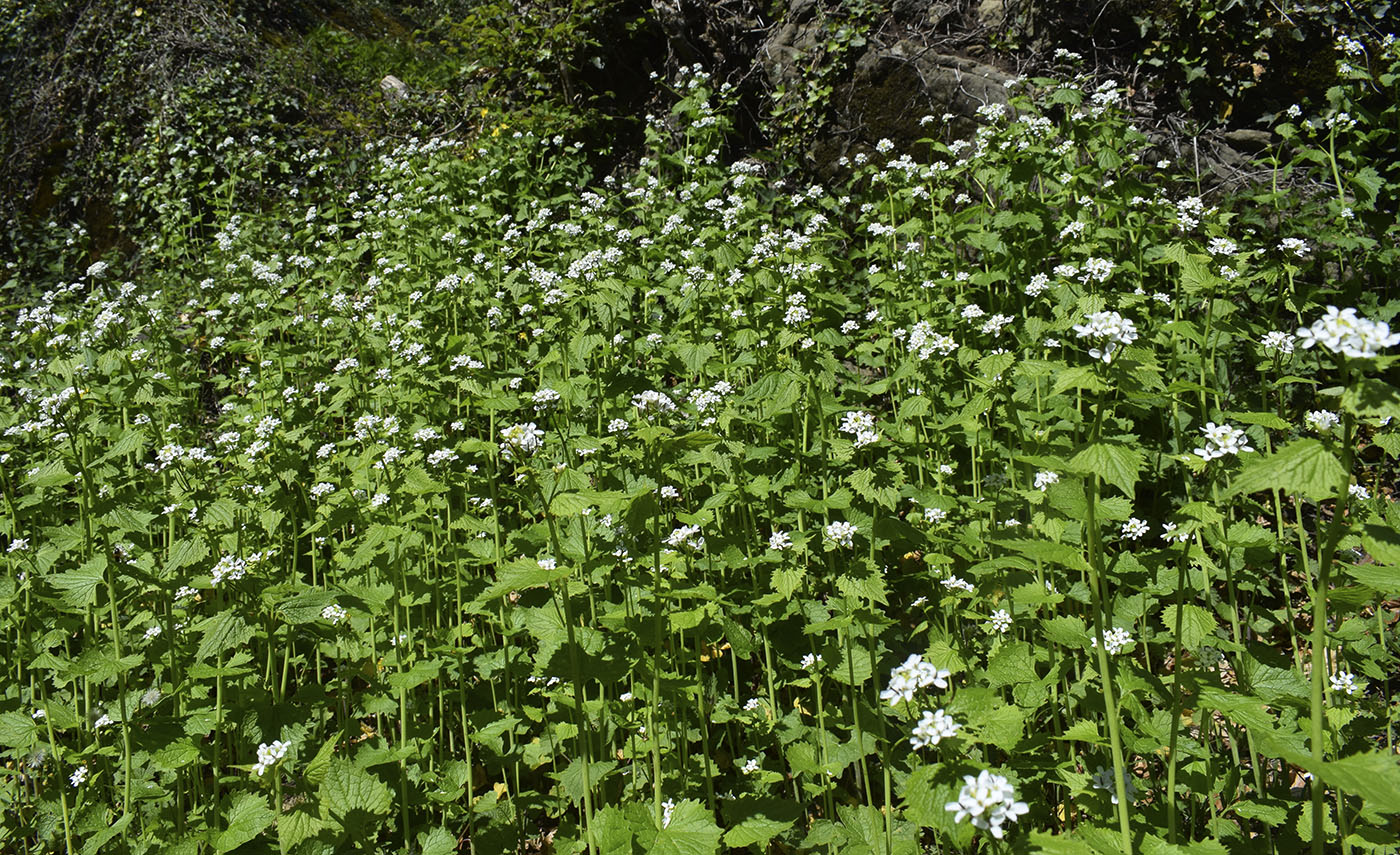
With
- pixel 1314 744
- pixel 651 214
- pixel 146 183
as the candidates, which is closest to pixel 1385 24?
pixel 651 214

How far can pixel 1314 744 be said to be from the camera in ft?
5.19

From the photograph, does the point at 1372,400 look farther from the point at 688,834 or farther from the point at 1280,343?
the point at 1280,343

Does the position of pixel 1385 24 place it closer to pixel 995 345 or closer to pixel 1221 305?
pixel 1221 305

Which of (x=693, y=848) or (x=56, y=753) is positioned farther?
(x=56, y=753)

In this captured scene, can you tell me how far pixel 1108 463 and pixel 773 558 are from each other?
1.48 meters

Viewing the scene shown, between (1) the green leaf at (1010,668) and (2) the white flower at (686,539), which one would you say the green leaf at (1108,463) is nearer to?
(1) the green leaf at (1010,668)

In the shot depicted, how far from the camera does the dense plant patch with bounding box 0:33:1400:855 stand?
2100mm

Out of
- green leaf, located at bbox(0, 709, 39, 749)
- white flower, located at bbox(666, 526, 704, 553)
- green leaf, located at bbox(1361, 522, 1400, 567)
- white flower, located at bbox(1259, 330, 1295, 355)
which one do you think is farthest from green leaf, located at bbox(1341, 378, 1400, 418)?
green leaf, located at bbox(0, 709, 39, 749)

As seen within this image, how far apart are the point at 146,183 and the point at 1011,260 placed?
1008cm

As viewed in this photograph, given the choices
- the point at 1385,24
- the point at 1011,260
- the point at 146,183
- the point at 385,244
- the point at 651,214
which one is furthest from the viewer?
the point at 146,183

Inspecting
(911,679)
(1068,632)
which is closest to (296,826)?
(911,679)

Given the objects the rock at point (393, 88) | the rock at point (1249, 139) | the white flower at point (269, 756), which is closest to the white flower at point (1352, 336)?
the white flower at point (269, 756)

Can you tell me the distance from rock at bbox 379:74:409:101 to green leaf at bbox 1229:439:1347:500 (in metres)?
11.1

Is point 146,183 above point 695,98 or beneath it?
beneath
